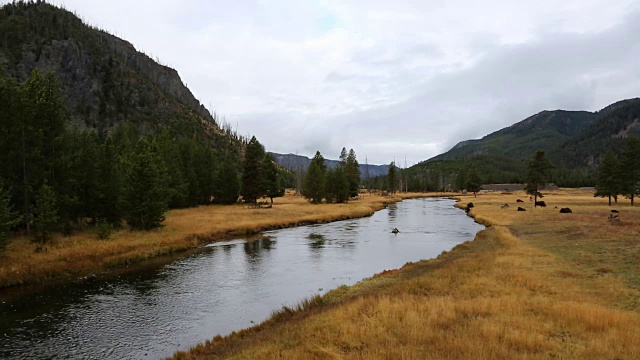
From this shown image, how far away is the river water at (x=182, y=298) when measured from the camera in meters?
16.8

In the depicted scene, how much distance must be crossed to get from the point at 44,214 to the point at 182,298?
17.1 m

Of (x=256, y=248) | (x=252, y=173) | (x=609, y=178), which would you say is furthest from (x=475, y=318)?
(x=609, y=178)

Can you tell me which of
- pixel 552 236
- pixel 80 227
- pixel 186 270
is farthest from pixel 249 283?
pixel 552 236

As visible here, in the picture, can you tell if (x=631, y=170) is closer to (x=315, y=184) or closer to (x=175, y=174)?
(x=315, y=184)

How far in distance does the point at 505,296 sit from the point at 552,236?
1053 inches

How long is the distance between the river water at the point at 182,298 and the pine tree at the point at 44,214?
840 centimetres

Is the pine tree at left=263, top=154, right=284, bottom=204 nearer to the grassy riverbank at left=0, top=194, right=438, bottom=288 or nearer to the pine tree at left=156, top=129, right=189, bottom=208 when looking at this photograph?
the pine tree at left=156, top=129, right=189, bottom=208

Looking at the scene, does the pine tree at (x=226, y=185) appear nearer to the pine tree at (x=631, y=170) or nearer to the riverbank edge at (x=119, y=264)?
the riverbank edge at (x=119, y=264)

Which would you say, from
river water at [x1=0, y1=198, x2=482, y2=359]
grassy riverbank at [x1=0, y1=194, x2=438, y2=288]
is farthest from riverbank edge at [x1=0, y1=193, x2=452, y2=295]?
river water at [x1=0, y1=198, x2=482, y2=359]

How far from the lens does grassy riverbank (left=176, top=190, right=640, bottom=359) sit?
993 cm

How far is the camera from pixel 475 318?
42.1 feet

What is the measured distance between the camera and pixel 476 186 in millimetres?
149875

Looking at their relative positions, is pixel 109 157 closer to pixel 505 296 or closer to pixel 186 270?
pixel 186 270

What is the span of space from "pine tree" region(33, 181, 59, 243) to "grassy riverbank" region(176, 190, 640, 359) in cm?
2447
